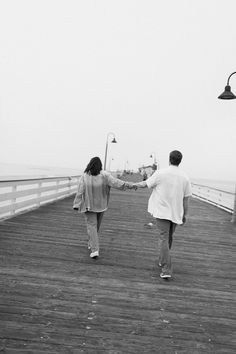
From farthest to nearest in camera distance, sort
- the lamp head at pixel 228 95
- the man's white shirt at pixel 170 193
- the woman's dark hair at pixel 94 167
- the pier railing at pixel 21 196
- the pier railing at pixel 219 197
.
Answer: the pier railing at pixel 219 197 < the lamp head at pixel 228 95 < the pier railing at pixel 21 196 < the woman's dark hair at pixel 94 167 < the man's white shirt at pixel 170 193

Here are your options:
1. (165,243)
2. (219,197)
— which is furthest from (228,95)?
(219,197)

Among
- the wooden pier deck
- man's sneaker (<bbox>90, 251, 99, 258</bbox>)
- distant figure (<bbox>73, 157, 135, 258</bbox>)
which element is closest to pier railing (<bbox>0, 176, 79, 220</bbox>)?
the wooden pier deck

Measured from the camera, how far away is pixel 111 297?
440cm

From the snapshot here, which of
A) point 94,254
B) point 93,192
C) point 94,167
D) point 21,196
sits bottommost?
point 94,254

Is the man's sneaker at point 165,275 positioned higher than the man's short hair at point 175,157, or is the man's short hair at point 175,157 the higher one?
the man's short hair at point 175,157

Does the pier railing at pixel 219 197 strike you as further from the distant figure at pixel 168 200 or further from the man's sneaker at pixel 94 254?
the distant figure at pixel 168 200

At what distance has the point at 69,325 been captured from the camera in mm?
3510

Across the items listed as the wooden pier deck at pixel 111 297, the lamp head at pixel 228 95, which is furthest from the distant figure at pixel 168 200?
the lamp head at pixel 228 95

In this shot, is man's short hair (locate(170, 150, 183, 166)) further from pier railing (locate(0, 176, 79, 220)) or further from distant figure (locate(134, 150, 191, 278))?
pier railing (locate(0, 176, 79, 220))

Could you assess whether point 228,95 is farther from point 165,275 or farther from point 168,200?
point 165,275

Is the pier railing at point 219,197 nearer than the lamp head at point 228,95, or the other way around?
the lamp head at point 228,95

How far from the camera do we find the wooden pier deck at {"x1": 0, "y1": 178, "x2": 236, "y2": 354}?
3262mm

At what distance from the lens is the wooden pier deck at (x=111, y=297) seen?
326 cm

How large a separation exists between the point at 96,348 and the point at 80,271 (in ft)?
7.76
